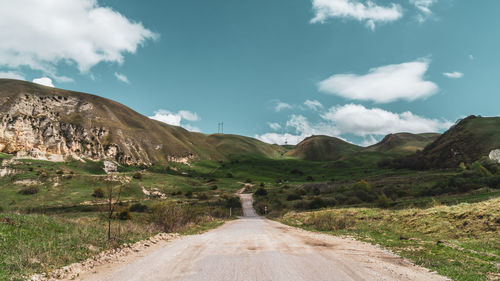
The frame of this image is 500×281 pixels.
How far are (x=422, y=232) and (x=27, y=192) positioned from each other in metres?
76.7

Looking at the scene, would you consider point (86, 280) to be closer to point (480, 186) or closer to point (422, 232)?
point (422, 232)

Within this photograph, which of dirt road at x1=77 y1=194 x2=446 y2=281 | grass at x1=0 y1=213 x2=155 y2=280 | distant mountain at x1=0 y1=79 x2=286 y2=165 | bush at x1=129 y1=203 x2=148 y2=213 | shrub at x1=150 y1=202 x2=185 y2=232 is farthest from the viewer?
distant mountain at x1=0 y1=79 x2=286 y2=165

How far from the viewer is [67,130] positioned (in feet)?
415

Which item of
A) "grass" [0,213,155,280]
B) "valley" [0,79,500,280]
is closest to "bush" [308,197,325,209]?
"valley" [0,79,500,280]

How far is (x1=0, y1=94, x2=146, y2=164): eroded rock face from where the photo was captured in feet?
365

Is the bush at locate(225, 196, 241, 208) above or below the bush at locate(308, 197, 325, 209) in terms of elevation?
below

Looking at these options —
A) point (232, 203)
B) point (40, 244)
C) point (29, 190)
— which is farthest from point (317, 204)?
point (29, 190)

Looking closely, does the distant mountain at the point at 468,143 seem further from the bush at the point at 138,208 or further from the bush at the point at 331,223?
the bush at the point at 138,208

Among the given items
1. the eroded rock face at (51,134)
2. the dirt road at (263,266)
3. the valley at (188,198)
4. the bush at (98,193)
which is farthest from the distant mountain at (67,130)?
the dirt road at (263,266)

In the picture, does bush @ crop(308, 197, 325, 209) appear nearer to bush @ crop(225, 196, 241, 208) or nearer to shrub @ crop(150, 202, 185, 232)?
bush @ crop(225, 196, 241, 208)

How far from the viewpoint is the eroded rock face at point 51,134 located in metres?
111

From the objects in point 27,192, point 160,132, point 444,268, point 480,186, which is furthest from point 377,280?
point 160,132

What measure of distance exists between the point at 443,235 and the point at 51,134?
141808 mm

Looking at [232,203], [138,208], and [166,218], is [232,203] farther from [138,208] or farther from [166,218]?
[166,218]
